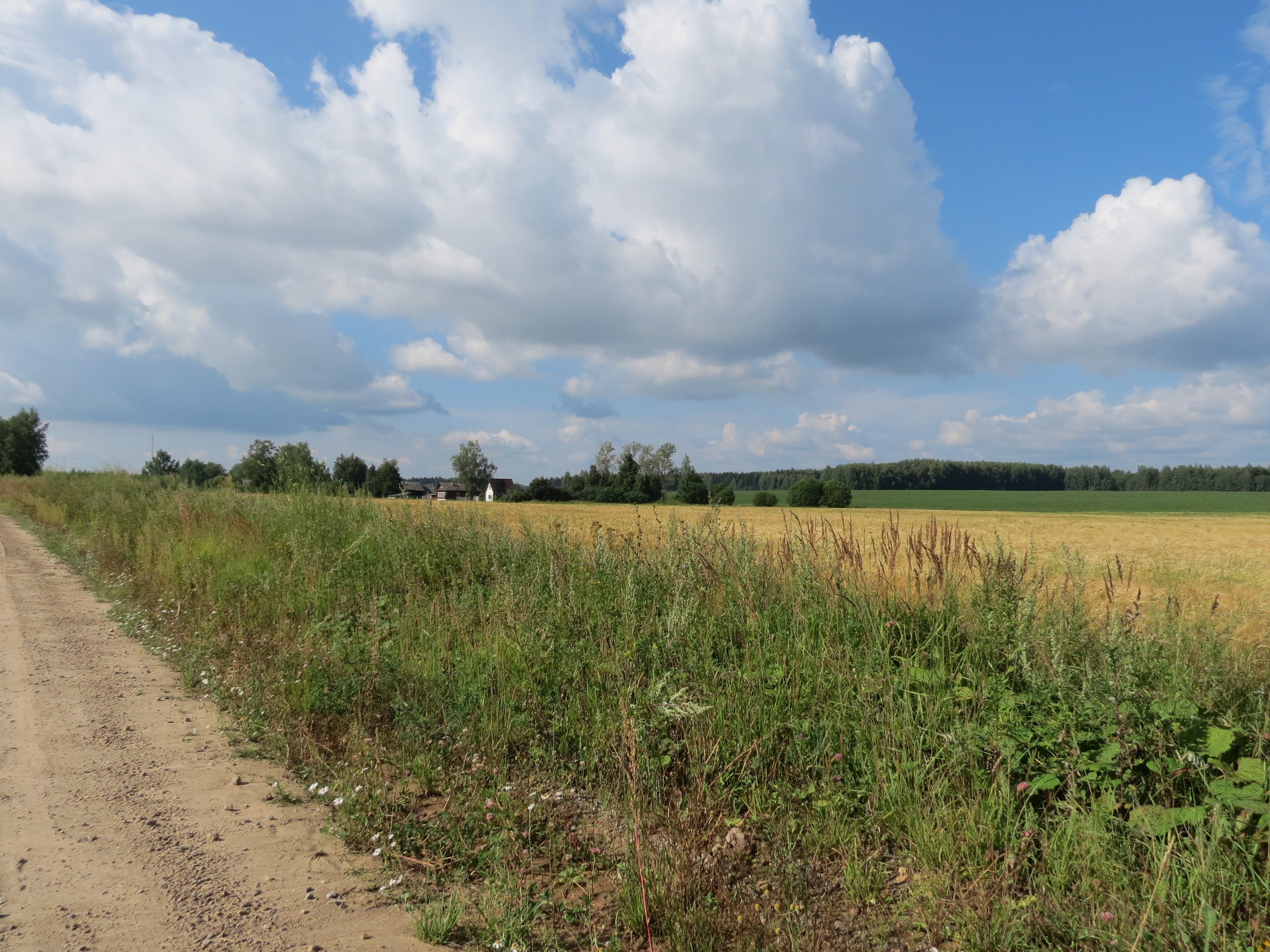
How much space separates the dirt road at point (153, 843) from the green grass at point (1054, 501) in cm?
5175

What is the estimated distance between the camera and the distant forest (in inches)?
4090

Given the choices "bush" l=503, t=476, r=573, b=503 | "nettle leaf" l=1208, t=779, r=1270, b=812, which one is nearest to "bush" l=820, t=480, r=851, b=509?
"bush" l=503, t=476, r=573, b=503

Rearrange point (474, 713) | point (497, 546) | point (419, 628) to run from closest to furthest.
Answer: point (474, 713)
point (419, 628)
point (497, 546)

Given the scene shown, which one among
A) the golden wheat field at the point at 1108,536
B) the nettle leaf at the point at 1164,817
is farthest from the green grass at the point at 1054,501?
the nettle leaf at the point at 1164,817

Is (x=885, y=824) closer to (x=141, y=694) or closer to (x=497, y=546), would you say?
(x=141, y=694)

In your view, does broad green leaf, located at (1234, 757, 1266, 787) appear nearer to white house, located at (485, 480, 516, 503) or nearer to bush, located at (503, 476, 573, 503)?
bush, located at (503, 476, 573, 503)

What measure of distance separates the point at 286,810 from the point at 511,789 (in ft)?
4.47

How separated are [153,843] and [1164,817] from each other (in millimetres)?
5080

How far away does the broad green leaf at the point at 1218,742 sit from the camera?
3109mm

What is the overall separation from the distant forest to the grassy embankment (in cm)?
9483

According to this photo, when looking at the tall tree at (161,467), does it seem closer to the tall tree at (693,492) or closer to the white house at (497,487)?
the tall tree at (693,492)

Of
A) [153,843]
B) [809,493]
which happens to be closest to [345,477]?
[153,843]

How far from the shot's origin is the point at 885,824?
11.4ft

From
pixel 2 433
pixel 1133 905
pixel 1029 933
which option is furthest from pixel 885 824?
pixel 2 433
